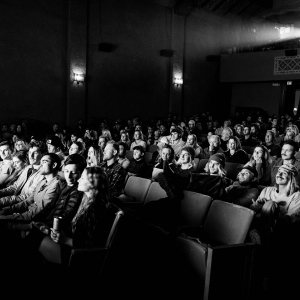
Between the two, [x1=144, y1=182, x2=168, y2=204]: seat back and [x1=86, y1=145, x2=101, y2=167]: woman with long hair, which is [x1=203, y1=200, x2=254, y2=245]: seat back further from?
[x1=86, y1=145, x2=101, y2=167]: woman with long hair

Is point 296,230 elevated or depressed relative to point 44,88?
Answer: depressed

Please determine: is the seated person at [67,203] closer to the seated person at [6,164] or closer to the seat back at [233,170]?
the seated person at [6,164]

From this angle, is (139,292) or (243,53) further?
(243,53)

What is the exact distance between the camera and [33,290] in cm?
239

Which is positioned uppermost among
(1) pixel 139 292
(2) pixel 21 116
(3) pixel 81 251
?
(2) pixel 21 116

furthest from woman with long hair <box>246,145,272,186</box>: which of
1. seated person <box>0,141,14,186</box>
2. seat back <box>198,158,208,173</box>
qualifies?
seated person <box>0,141,14,186</box>

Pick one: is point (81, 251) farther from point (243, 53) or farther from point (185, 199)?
point (243, 53)

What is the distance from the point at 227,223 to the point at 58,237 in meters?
1.20

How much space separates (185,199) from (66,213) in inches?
40.2

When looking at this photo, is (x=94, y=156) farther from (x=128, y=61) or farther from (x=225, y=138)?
(x=128, y=61)

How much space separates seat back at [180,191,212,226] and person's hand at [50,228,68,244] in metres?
1.09

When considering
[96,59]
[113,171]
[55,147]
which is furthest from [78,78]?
[113,171]

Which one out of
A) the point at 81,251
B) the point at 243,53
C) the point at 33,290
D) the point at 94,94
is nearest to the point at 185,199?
the point at 81,251

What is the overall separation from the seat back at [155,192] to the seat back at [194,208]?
0.95 ft
